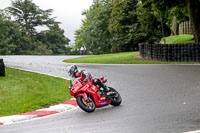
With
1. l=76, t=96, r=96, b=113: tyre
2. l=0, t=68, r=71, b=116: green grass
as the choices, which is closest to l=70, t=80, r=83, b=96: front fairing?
l=76, t=96, r=96, b=113: tyre

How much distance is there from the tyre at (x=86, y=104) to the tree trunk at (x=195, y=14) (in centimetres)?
2107

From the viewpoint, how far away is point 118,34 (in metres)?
62.5

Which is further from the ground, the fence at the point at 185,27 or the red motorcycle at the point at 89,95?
the fence at the point at 185,27

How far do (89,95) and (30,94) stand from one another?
366 cm

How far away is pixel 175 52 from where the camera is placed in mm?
24609

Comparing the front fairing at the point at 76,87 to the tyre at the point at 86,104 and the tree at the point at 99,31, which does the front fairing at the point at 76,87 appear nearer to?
the tyre at the point at 86,104

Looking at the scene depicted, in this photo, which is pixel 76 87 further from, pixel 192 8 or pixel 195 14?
pixel 195 14

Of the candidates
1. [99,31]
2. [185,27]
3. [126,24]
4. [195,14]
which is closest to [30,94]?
[195,14]

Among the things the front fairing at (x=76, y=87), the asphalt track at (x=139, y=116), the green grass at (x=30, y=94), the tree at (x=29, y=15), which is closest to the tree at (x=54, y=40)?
the tree at (x=29, y=15)

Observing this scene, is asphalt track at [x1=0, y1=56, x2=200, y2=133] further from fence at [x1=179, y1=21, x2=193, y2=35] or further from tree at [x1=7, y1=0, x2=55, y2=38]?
tree at [x1=7, y1=0, x2=55, y2=38]

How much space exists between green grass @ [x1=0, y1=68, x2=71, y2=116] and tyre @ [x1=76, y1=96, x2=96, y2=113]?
5.19 feet

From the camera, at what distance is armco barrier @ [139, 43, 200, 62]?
927 inches

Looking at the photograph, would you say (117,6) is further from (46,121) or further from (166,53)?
(46,121)

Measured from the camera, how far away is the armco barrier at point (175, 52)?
23547 mm
